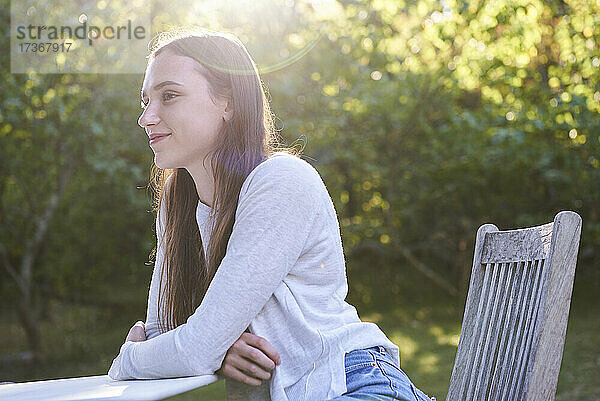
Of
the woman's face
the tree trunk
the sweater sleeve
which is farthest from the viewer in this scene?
the tree trunk

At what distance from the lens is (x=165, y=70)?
1.44 m

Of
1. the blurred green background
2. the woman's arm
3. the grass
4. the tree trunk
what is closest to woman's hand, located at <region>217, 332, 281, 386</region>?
the woman's arm

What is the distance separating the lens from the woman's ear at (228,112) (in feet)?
4.85

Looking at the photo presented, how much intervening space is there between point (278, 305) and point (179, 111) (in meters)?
0.42

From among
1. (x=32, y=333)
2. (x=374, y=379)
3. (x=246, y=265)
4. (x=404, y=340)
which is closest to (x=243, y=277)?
(x=246, y=265)

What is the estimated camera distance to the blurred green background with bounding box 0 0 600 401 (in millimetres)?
5254

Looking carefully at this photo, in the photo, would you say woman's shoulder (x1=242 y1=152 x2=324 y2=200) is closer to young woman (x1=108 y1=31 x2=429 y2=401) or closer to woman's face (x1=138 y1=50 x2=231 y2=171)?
young woman (x1=108 y1=31 x2=429 y2=401)

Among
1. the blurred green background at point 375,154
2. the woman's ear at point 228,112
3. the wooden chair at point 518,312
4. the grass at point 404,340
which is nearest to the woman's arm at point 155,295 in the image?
the woman's ear at point 228,112

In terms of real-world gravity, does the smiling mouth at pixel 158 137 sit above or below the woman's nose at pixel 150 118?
below

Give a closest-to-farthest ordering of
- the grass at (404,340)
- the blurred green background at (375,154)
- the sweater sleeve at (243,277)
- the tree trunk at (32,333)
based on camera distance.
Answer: the sweater sleeve at (243,277), the grass at (404,340), the blurred green background at (375,154), the tree trunk at (32,333)

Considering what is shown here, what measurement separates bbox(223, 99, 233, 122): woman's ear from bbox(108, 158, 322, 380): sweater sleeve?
19cm

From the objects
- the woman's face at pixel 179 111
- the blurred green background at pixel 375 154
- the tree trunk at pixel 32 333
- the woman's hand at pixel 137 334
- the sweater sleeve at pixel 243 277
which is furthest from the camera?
the tree trunk at pixel 32 333

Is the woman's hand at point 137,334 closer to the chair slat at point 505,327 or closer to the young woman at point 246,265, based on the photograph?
the young woman at point 246,265

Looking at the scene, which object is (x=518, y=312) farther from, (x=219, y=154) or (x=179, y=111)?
(x=179, y=111)
